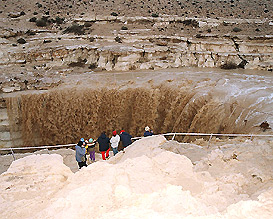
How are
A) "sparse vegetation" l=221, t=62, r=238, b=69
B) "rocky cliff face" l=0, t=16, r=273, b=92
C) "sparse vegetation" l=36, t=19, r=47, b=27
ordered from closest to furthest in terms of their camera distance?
"sparse vegetation" l=221, t=62, r=238, b=69 → "rocky cliff face" l=0, t=16, r=273, b=92 → "sparse vegetation" l=36, t=19, r=47, b=27

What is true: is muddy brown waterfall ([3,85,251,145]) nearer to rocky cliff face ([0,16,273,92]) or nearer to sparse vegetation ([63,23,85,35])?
rocky cliff face ([0,16,273,92])

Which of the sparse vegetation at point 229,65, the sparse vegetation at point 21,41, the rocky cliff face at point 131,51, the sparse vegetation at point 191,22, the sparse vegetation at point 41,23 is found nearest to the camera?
the sparse vegetation at point 229,65

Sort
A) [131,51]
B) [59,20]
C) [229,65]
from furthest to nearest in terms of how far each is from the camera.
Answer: [59,20]
[131,51]
[229,65]

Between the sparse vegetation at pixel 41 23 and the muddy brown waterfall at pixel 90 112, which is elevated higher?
the sparse vegetation at pixel 41 23

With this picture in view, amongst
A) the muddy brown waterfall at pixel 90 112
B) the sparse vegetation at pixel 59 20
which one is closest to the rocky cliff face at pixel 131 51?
the muddy brown waterfall at pixel 90 112

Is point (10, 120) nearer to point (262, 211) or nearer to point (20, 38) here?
point (20, 38)

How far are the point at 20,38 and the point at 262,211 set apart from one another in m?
21.7

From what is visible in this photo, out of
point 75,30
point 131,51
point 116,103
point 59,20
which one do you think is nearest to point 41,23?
point 59,20

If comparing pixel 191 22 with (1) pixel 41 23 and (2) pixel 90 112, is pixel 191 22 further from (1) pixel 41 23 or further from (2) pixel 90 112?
(1) pixel 41 23

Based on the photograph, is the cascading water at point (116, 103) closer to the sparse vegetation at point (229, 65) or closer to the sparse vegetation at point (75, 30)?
the sparse vegetation at point (229, 65)

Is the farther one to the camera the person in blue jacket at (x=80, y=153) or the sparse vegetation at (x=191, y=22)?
the sparse vegetation at (x=191, y=22)

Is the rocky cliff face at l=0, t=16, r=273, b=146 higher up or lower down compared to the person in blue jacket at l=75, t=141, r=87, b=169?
higher up

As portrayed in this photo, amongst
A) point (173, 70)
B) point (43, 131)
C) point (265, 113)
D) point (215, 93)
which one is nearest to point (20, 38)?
point (43, 131)

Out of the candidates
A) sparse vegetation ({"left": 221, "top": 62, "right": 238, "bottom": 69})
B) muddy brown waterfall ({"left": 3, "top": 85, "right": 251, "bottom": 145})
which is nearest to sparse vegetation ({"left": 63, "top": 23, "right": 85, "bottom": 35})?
muddy brown waterfall ({"left": 3, "top": 85, "right": 251, "bottom": 145})
